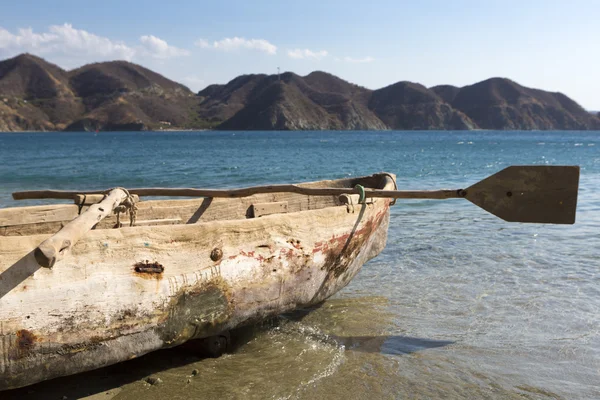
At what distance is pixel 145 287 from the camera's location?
130 inches

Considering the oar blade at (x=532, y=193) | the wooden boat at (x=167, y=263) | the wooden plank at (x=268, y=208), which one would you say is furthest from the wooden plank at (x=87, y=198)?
the oar blade at (x=532, y=193)

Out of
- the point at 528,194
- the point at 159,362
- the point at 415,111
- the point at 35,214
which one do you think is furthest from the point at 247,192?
the point at 415,111

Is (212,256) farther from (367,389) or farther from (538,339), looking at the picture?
(538,339)

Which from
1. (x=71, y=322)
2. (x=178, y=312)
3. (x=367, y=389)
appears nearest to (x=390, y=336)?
(x=367, y=389)

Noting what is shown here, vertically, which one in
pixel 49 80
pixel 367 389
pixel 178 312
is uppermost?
pixel 49 80

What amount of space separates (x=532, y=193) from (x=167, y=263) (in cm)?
306

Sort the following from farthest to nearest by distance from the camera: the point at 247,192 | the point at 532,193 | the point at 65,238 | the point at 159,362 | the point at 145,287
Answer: the point at 247,192
the point at 532,193
the point at 159,362
the point at 145,287
the point at 65,238

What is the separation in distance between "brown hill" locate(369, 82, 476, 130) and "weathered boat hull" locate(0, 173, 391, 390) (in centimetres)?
18099

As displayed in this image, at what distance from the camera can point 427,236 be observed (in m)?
9.03

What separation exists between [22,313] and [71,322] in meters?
0.27

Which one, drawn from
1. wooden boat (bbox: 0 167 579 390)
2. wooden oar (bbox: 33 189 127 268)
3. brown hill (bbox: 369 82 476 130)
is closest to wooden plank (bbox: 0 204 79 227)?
wooden boat (bbox: 0 167 579 390)

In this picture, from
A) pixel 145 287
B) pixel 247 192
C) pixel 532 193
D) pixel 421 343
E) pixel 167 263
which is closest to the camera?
pixel 145 287

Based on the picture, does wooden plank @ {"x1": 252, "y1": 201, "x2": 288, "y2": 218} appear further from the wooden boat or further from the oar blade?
the oar blade

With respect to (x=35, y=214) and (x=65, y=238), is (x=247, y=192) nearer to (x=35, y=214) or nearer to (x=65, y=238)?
(x=35, y=214)
